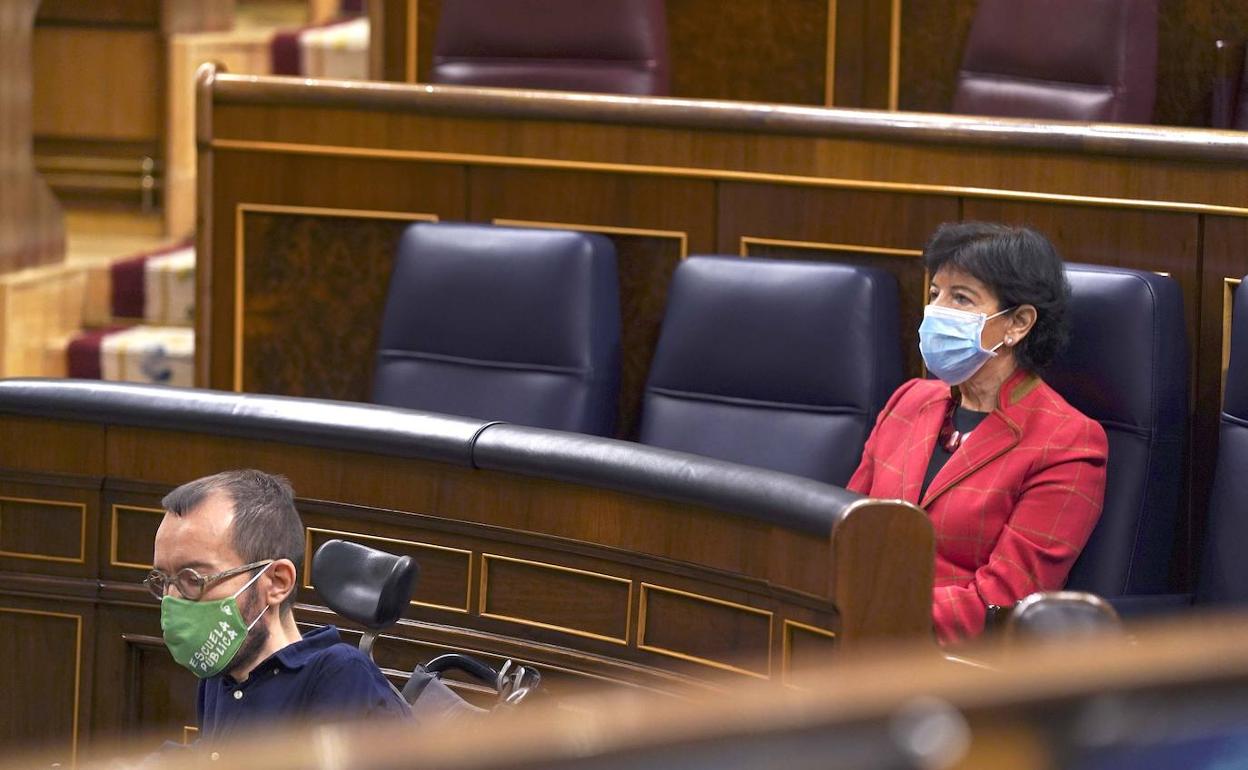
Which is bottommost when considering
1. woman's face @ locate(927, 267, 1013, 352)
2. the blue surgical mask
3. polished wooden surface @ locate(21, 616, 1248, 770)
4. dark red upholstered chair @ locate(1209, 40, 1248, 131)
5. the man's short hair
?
the man's short hair

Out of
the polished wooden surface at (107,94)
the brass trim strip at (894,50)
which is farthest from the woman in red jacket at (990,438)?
the polished wooden surface at (107,94)

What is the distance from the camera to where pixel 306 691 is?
5.07ft

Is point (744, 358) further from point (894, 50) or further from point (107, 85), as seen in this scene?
point (107, 85)

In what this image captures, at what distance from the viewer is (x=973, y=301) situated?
209 cm

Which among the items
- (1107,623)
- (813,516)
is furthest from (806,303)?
(1107,623)

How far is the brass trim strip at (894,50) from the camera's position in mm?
3102

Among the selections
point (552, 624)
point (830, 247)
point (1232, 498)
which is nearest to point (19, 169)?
point (830, 247)

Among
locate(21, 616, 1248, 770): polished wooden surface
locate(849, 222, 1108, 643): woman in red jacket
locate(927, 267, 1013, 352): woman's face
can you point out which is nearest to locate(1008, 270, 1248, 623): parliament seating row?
locate(849, 222, 1108, 643): woman in red jacket

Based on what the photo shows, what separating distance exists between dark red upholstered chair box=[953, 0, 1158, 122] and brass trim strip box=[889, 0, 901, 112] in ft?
0.86

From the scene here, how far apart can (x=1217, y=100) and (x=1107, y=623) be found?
1.95 metres

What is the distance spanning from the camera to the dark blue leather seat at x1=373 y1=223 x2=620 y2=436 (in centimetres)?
249

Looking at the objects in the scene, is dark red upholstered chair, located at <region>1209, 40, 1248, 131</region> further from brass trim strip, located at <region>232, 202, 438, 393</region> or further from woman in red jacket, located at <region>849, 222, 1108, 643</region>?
brass trim strip, located at <region>232, 202, 438, 393</region>

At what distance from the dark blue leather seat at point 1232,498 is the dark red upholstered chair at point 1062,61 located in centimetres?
70

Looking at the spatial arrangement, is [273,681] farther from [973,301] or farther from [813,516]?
[973,301]
